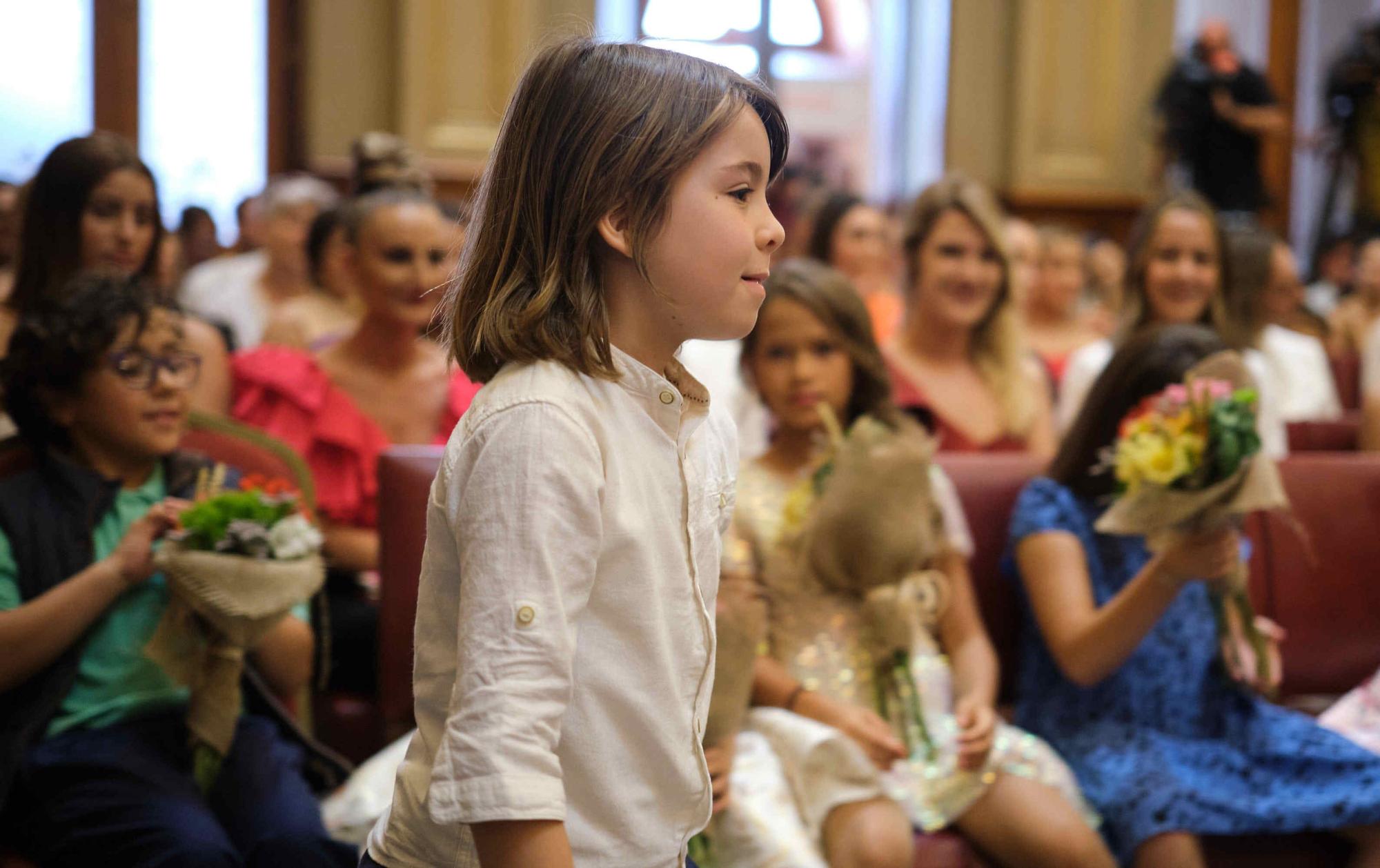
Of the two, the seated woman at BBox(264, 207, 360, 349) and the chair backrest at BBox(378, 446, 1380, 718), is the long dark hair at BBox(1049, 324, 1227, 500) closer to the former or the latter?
the chair backrest at BBox(378, 446, 1380, 718)

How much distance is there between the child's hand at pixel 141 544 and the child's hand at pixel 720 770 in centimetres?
86

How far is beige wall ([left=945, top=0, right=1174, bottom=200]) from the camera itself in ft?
26.0

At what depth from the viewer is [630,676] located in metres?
1.13

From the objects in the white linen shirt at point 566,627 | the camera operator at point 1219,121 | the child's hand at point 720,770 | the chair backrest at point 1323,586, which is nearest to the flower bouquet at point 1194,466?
the chair backrest at point 1323,586

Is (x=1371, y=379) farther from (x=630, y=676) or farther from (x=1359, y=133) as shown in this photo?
(x=1359, y=133)

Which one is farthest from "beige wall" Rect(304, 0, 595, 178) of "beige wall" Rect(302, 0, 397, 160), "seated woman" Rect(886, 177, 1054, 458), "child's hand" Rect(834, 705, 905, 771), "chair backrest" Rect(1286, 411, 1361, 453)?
"child's hand" Rect(834, 705, 905, 771)

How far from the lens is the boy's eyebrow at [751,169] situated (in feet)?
3.82

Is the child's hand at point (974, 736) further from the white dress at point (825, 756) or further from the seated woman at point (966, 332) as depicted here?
the seated woman at point (966, 332)

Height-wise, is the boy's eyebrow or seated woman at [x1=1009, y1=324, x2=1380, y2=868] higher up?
the boy's eyebrow

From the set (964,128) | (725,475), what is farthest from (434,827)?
(964,128)

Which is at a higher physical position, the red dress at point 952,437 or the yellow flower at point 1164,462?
the yellow flower at point 1164,462

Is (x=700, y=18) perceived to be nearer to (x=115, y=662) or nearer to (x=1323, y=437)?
(x=1323, y=437)

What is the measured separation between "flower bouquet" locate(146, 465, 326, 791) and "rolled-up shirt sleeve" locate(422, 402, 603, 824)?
0.90m

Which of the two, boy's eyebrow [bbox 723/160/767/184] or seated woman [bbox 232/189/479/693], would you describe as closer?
boy's eyebrow [bbox 723/160/767/184]
